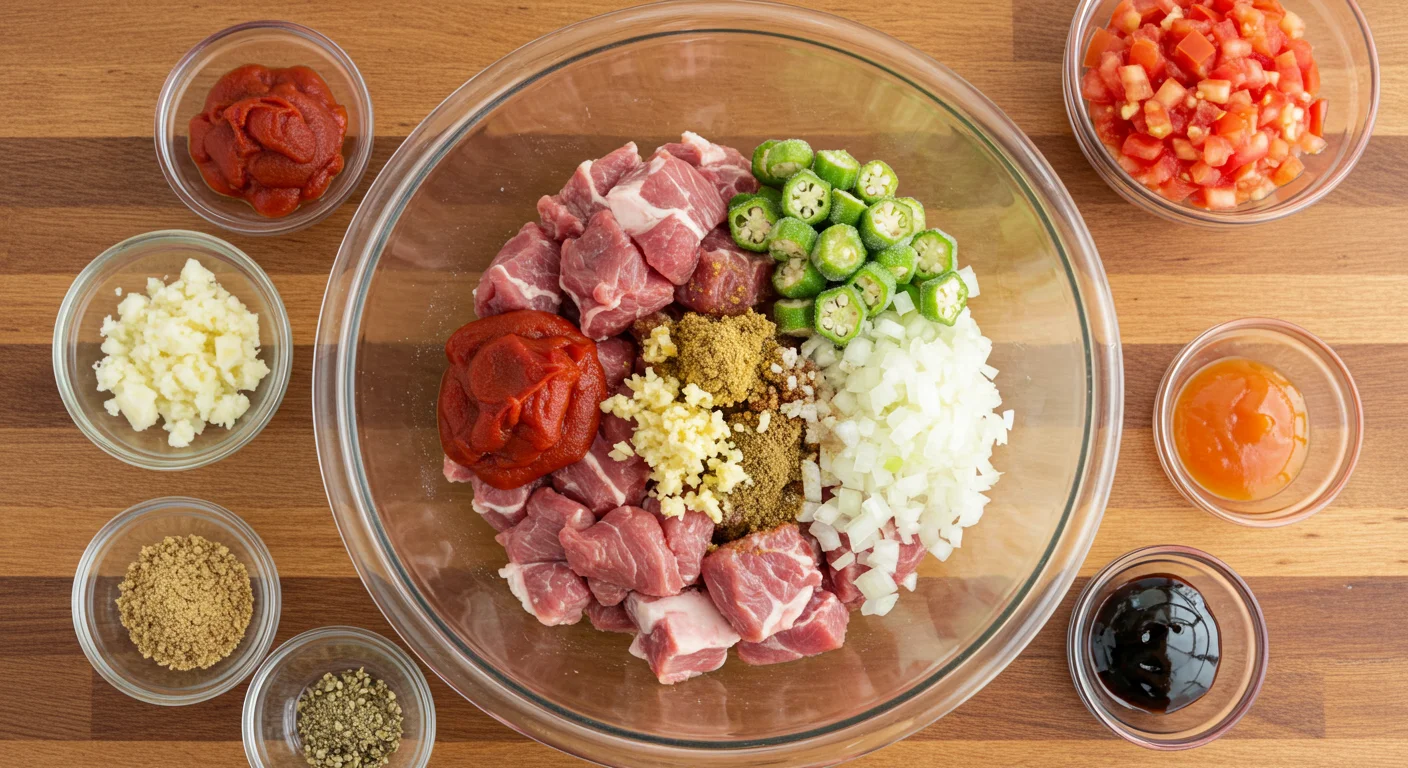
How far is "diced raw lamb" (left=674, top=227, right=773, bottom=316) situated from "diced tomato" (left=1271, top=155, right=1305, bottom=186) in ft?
6.24

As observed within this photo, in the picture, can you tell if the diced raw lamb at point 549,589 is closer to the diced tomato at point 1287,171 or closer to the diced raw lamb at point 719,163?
the diced raw lamb at point 719,163

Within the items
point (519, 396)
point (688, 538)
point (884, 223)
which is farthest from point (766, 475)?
point (884, 223)

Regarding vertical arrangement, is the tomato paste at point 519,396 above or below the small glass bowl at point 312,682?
above

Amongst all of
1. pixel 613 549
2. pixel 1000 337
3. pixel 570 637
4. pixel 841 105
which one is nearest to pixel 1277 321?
pixel 1000 337

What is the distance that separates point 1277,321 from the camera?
3.24m

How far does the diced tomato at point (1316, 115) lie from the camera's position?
3201 millimetres

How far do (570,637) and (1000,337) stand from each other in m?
1.84

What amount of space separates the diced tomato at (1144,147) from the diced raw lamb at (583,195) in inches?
67.7

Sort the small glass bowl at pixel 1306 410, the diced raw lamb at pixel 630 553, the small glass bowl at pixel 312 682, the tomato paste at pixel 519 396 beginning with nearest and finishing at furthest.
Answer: the tomato paste at pixel 519 396 → the diced raw lamb at pixel 630 553 → the small glass bowl at pixel 312 682 → the small glass bowl at pixel 1306 410

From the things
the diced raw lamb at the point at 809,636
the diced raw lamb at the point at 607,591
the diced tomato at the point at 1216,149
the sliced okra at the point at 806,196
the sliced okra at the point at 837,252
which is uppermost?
the sliced okra at the point at 806,196

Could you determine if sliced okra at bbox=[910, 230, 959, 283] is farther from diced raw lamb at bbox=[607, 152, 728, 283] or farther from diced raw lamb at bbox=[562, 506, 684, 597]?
diced raw lamb at bbox=[562, 506, 684, 597]

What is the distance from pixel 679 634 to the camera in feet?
9.27

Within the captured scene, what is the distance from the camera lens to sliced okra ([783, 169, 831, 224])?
2953mm

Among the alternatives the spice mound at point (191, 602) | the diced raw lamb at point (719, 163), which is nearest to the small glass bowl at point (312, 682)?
the spice mound at point (191, 602)
